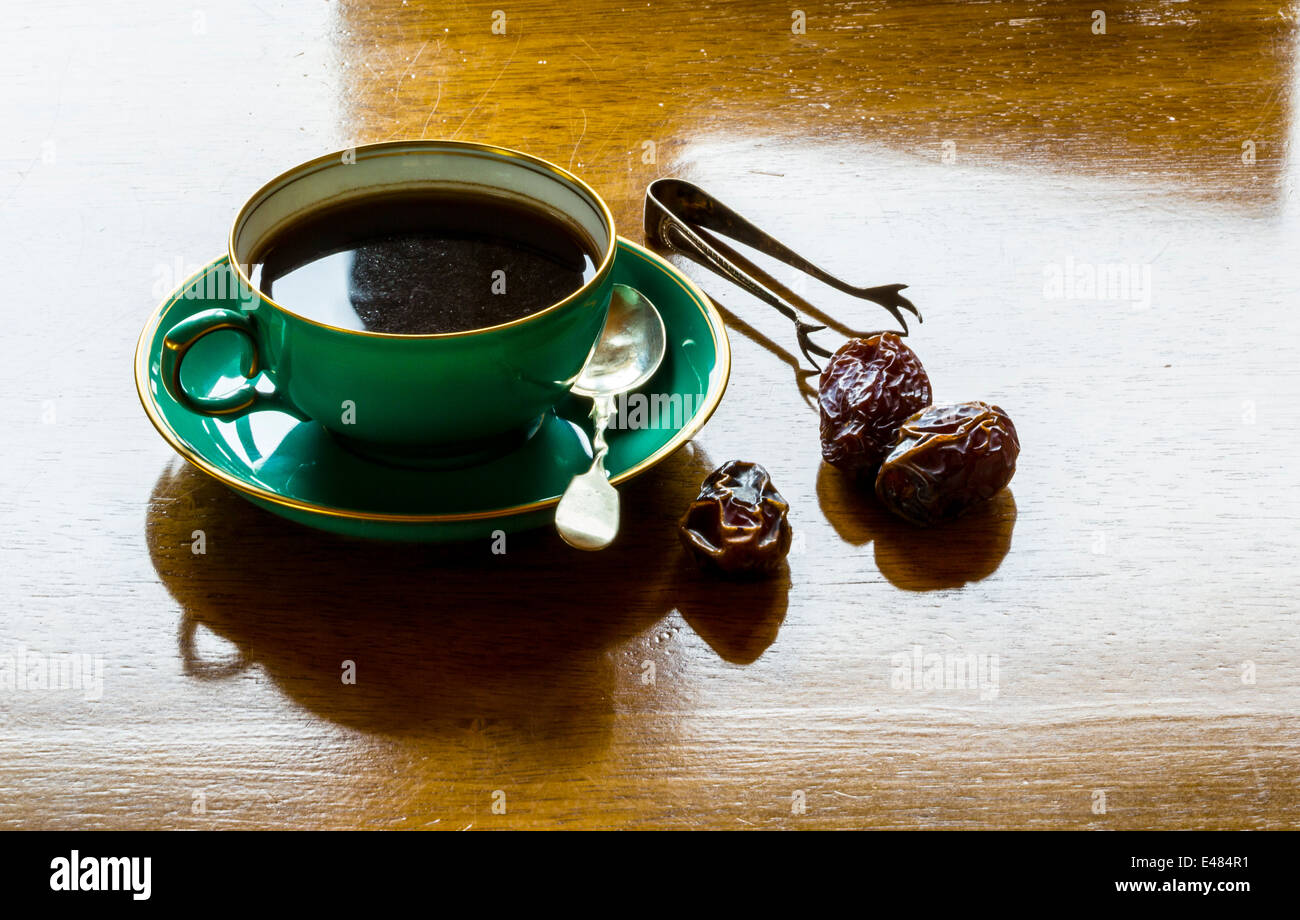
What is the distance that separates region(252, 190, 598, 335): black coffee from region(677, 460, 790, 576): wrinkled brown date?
0.20 meters

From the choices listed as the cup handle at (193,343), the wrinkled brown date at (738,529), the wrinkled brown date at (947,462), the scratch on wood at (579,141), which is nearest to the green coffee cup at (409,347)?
the cup handle at (193,343)

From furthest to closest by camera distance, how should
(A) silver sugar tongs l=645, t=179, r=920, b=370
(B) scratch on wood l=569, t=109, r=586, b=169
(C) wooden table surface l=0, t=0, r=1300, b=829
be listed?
1. (B) scratch on wood l=569, t=109, r=586, b=169
2. (A) silver sugar tongs l=645, t=179, r=920, b=370
3. (C) wooden table surface l=0, t=0, r=1300, b=829

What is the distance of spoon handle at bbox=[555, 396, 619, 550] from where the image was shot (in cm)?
85

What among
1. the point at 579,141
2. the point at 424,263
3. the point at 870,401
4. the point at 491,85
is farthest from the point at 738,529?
the point at 491,85

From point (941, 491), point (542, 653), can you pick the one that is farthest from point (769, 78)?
point (542, 653)

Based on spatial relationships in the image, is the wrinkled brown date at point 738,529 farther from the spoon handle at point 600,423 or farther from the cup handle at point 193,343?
the cup handle at point 193,343

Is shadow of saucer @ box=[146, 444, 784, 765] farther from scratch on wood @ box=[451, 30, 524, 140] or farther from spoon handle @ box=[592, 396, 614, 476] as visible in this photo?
scratch on wood @ box=[451, 30, 524, 140]

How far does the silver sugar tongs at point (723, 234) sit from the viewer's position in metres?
1.14

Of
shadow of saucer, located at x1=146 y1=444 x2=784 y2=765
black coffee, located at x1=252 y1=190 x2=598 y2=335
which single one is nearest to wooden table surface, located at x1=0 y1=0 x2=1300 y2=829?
shadow of saucer, located at x1=146 y1=444 x2=784 y2=765

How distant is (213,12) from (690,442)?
111 centimetres

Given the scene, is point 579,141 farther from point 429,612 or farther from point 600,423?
point 429,612

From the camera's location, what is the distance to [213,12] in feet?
5.59

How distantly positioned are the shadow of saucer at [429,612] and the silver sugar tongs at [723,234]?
0.27 m

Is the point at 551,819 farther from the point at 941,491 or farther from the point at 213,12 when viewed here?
the point at 213,12
